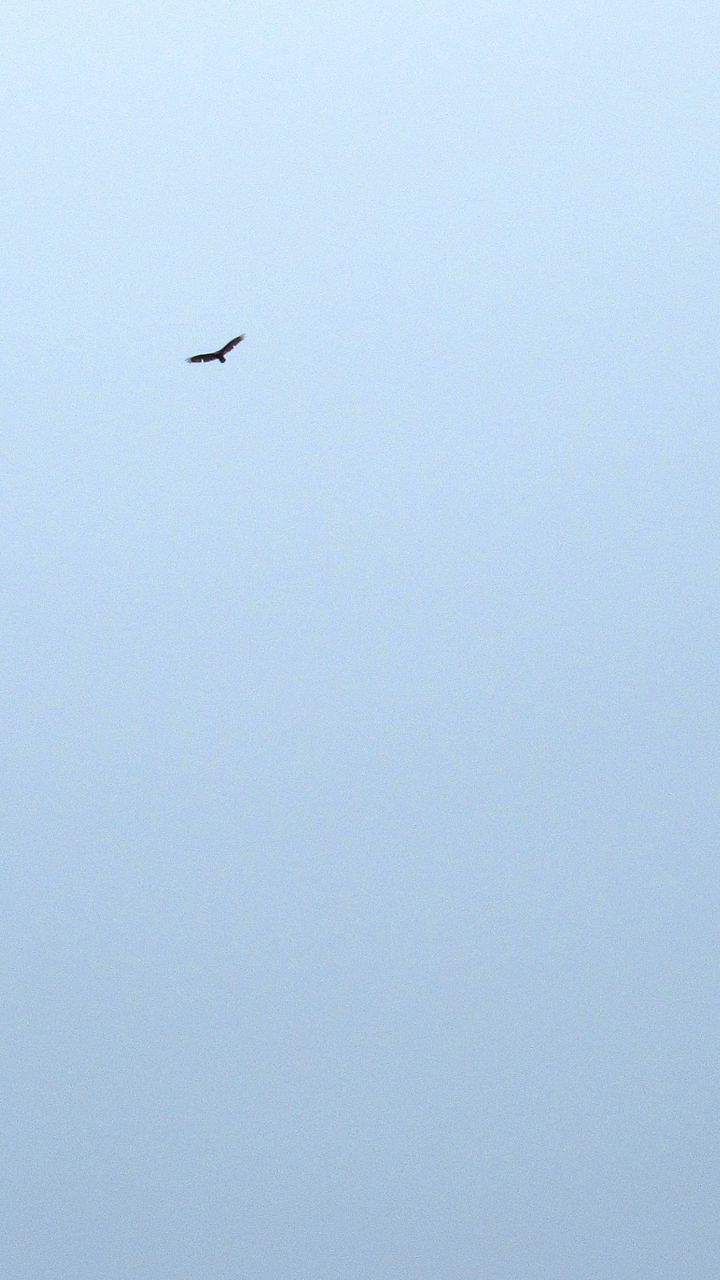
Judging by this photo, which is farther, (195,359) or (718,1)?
(718,1)

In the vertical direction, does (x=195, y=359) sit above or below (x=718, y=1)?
below

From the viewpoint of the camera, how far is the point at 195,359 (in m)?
6.67

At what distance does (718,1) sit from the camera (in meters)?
7.88

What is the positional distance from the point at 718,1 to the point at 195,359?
3515 mm
